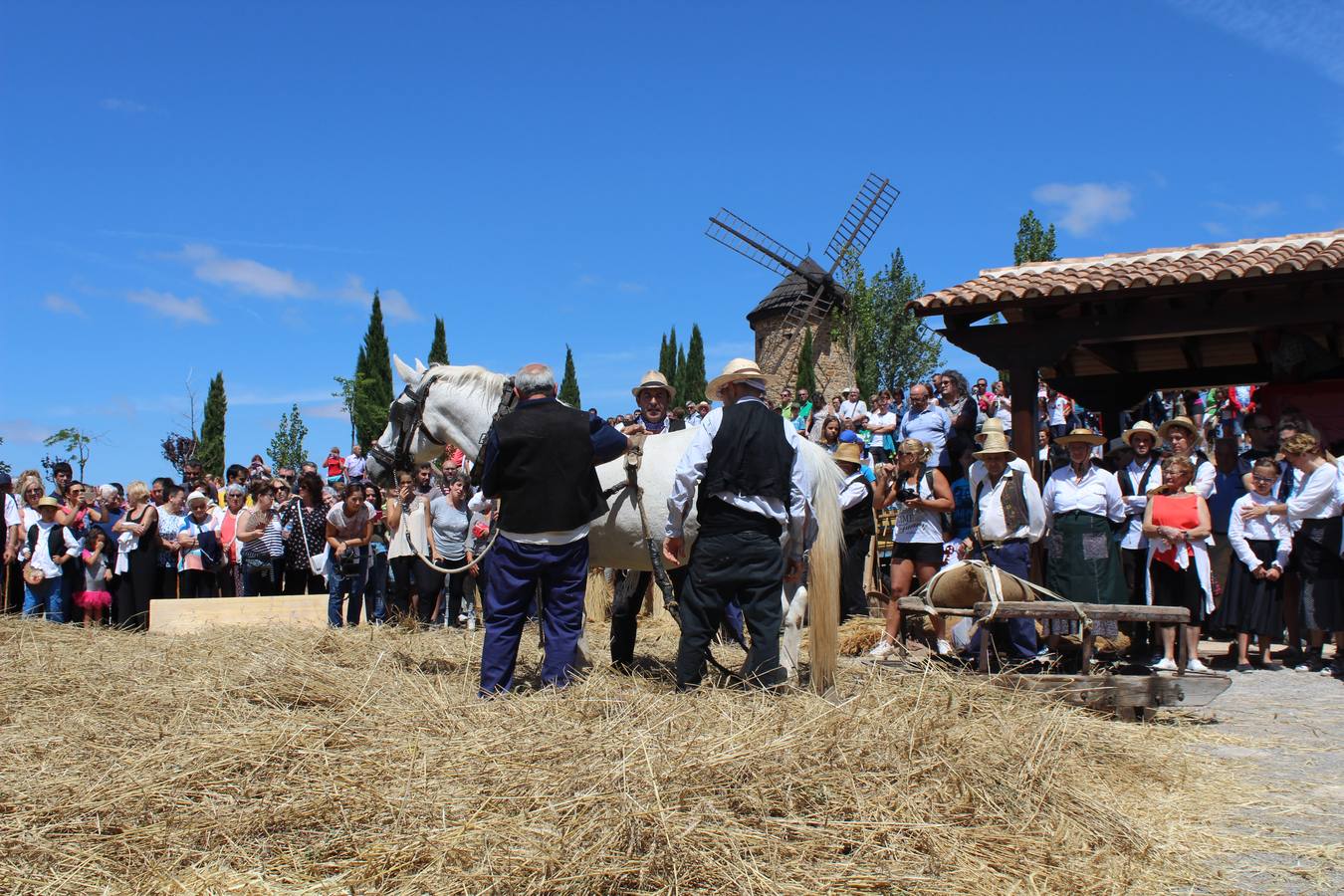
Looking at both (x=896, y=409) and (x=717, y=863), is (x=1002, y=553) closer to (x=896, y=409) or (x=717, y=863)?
(x=717, y=863)

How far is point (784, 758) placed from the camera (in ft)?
12.1

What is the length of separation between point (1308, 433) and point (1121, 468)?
1452mm

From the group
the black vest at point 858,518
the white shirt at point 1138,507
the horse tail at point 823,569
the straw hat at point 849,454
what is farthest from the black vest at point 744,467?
the white shirt at point 1138,507

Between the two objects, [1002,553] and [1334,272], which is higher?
[1334,272]

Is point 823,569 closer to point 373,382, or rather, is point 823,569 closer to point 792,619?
point 792,619

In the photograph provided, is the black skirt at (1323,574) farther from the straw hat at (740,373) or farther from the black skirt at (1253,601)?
the straw hat at (740,373)

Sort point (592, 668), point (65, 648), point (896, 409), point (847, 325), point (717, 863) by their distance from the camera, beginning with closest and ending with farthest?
point (717, 863) < point (592, 668) < point (65, 648) < point (896, 409) < point (847, 325)

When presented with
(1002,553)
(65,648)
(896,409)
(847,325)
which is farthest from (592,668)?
(847,325)

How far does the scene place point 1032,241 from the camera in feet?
118

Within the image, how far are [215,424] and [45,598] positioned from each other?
28.9 m

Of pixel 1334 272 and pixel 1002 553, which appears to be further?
pixel 1334 272

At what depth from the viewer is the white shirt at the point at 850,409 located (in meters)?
17.1

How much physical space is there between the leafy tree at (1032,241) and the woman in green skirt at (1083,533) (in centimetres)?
2994

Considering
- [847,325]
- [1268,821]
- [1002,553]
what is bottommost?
[1268,821]
